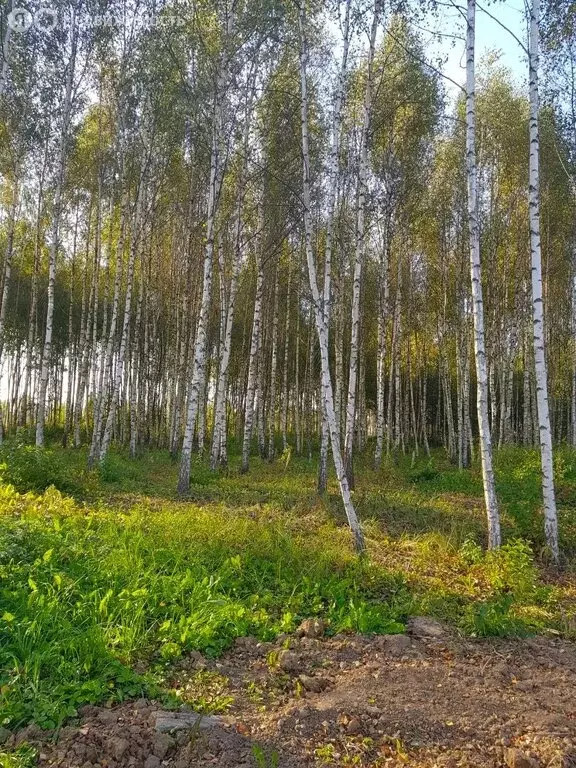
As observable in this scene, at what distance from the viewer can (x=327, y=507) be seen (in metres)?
9.13

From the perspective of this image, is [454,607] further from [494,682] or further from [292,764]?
[292,764]

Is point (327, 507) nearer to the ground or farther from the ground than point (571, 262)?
nearer to the ground

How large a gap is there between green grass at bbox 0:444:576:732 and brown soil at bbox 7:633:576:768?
0.96 ft

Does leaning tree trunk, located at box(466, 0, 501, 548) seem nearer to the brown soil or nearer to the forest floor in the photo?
the forest floor

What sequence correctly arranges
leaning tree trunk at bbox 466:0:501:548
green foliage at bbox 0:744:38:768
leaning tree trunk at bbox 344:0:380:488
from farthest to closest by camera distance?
leaning tree trunk at bbox 344:0:380:488 → leaning tree trunk at bbox 466:0:501:548 → green foliage at bbox 0:744:38:768

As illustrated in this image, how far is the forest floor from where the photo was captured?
3064 mm

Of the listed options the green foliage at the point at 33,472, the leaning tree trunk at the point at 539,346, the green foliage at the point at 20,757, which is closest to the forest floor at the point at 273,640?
the green foliage at the point at 20,757

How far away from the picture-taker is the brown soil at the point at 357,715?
9.62 ft

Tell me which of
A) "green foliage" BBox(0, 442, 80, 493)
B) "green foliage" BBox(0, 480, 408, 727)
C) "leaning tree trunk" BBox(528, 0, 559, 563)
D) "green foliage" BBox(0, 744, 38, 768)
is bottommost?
"green foliage" BBox(0, 744, 38, 768)

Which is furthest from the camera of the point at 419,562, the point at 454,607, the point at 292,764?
the point at 419,562

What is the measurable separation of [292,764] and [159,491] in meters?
7.76

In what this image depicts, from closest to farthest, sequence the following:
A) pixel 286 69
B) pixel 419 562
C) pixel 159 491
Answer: pixel 419 562 → pixel 159 491 → pixel 286 69

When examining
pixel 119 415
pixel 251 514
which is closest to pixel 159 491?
pixel 251 514

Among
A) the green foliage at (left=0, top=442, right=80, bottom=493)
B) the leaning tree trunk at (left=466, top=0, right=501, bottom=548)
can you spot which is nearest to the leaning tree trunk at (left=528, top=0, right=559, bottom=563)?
the leaning tree trunk at (left=466, top=0, right=501, bottom=548)
